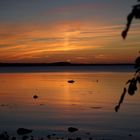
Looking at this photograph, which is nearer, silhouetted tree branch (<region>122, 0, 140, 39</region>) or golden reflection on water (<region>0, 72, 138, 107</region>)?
silhouetted tree branch (<region>122, 0, 140, 39</region>)

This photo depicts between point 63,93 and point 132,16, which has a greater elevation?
point 63,93

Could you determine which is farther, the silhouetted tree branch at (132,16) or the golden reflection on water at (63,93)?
the golden reflection on water at (63,93)

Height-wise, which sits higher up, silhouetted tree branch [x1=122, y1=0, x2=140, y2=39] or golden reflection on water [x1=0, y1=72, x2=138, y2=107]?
golden reflection on water [x1=0, y1=72, x2=138, y2=107]

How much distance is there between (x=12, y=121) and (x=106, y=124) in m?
6.92

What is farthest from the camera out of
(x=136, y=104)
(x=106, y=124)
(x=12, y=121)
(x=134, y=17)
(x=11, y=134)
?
(x=136, y=104)

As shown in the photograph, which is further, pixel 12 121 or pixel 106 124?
pixel 12 121

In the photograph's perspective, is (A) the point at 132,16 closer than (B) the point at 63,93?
Yes

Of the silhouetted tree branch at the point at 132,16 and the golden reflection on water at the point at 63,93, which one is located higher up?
the golden reflection on water at the point at 63,93

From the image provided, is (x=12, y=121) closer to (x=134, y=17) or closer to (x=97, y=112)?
(x=97, y=112)

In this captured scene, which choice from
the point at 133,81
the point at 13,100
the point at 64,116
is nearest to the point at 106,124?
the point at 64,116

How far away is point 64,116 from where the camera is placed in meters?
30.2

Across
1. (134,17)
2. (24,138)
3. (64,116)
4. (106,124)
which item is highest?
(64,116)

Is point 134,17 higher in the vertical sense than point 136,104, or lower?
lower

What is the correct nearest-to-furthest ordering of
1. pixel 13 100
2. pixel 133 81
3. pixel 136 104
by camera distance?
pixel 133 81
pixel 136 104
pixel 13 100
